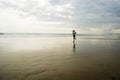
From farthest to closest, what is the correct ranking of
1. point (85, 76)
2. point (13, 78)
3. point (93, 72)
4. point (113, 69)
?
point (113, 69) → point (93, 72) → point (85, 76) → point (13, 78)

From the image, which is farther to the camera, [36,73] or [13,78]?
[36,73]

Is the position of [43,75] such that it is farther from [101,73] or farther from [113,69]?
[113,69]

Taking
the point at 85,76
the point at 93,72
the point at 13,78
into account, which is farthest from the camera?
the point at 93,72

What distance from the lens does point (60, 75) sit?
7.51 meters

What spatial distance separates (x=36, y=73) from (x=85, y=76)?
261 cm

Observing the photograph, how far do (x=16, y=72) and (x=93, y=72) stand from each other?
4241mm

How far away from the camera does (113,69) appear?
8.46 meters

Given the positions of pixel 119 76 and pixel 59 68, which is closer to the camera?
pixel 119 76

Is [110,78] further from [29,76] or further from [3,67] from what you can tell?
[3,67]

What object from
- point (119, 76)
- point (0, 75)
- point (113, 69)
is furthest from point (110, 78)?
point (0, 75)

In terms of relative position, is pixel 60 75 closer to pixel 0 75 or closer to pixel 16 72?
pixel 16 72

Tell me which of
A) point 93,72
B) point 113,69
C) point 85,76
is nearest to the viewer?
point 85,76

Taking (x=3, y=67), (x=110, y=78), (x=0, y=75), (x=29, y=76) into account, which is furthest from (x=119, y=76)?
(x=3, y=67)

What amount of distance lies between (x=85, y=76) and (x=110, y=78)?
1219 millimetres
